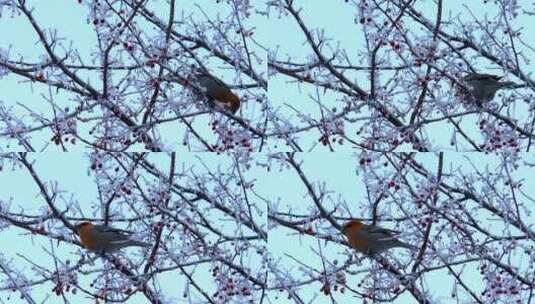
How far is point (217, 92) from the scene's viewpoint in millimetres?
5527

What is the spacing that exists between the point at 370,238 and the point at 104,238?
1035mm

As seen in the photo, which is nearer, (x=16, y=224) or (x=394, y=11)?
(x=16, y=224)

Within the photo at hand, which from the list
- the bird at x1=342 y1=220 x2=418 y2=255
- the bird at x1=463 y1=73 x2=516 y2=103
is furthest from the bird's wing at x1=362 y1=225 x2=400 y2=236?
the bird at x1=463 y1=73 x2=516 y2=103

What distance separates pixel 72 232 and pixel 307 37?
1.29m

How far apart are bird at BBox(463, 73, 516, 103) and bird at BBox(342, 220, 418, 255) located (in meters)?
0.77

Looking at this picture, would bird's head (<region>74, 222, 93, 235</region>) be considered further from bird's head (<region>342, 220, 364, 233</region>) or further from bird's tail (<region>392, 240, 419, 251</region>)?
bird's tail (<region>392, 240, 419, 251</region>)

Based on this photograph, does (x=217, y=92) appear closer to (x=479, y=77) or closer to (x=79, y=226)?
(x=79, y=226)

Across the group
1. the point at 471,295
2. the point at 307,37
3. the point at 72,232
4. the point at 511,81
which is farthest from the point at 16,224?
the point at 511,81

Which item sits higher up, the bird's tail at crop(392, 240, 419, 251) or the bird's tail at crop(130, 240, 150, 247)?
the bird's tail at crop(392, 240, 419, 251)

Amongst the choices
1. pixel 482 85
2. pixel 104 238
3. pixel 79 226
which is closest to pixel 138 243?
pixel 104 238

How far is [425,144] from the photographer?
18.8ft

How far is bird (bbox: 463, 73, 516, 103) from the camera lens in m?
5.79

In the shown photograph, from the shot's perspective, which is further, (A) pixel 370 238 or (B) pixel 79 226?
(B) pixel 79 226

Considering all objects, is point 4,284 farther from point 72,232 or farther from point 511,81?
point 511,81
